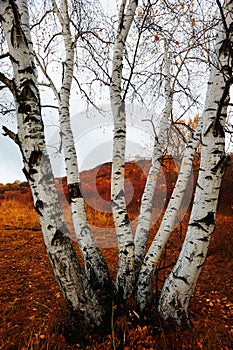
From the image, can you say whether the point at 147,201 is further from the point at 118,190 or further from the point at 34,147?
the point at 34,147

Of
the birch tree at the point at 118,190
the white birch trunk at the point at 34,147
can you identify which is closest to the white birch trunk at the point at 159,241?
the birch tree at the point at 118,190

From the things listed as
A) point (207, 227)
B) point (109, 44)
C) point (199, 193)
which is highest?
point (109, 44)

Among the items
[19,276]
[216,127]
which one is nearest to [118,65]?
[216,127]

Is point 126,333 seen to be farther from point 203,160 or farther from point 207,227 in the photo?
point 203,160

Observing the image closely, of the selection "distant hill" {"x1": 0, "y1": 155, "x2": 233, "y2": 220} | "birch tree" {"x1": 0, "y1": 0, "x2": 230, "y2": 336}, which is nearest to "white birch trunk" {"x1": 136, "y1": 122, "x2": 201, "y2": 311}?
"birch tree" {"x1": 0, "y1": 0, "x2": 230, "y2": 336}

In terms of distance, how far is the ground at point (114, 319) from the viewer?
7.32 feet

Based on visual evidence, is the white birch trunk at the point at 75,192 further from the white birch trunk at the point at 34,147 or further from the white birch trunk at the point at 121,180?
the white birch trunk at the point at 34,147

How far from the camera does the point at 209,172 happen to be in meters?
2.07

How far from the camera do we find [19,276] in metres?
3.90

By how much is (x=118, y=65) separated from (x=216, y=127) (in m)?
1.49

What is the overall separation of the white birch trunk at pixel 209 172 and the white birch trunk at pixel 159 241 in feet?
1.58

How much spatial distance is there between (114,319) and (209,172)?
5.64 feet

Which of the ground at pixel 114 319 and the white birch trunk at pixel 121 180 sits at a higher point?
the white birch trunk at pixel 121 180

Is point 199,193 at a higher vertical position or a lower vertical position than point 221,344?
higher
